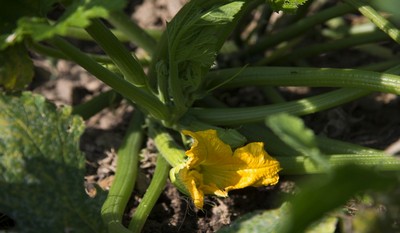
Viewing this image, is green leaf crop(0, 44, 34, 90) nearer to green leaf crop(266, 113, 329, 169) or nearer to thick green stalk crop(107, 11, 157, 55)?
thick green stalk crop(107, 11, 157, 55)

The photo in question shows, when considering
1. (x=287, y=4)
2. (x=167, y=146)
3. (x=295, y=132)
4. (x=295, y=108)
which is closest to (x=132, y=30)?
(x=167, y=146)

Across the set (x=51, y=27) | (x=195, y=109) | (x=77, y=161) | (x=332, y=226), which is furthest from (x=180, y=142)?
(x=51, y=27)

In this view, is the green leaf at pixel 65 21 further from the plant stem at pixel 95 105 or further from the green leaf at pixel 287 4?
the plant stem at pixel 95 105

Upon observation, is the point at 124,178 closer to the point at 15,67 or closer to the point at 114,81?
the point at 114,81

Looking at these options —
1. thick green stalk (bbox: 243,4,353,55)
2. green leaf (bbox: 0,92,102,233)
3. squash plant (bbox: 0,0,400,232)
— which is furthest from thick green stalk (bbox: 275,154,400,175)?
thick green stalk (bbox: 243,4,353,55)

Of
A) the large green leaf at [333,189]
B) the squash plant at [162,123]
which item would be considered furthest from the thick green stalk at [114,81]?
the large green leaf at [333,189]
